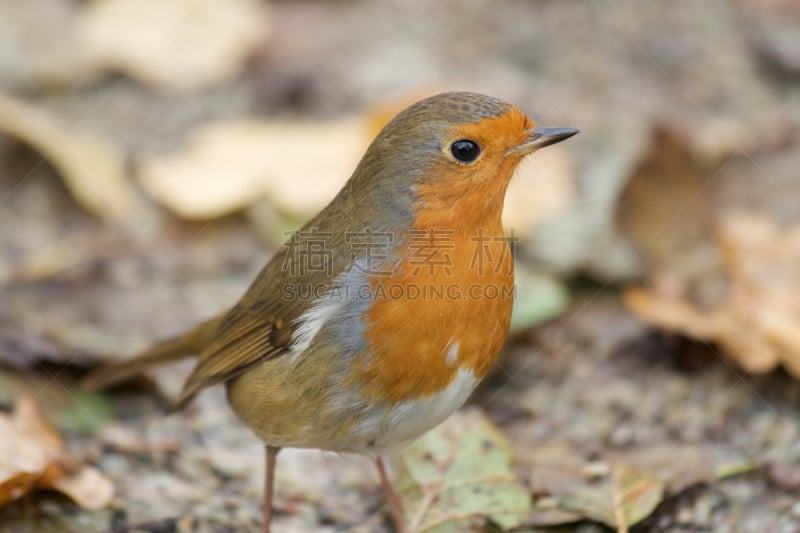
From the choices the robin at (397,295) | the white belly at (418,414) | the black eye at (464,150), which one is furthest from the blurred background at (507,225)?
the black eye at (464,150)

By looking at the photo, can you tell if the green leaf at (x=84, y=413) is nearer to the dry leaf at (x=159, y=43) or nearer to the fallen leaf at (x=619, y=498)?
the fallen leaf at (x=619, y=498)

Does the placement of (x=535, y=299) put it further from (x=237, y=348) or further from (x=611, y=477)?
(x=237, y=348)

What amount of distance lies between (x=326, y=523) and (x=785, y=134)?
142 inches

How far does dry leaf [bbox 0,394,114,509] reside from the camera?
327 cm

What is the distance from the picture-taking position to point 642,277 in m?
4.80

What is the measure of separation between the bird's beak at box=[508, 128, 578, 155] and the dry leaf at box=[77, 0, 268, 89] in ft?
11.4

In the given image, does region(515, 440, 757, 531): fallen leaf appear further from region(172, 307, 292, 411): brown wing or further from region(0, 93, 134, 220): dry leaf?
region(0, 93, 134, 220): dry leaf

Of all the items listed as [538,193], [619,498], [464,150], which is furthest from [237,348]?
[538,193]

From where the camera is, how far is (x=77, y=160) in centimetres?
542

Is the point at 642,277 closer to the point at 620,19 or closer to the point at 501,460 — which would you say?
the point at 501,460

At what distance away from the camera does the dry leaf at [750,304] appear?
4.14 metres

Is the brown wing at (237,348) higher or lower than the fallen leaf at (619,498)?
higher

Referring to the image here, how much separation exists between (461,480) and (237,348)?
0.94m

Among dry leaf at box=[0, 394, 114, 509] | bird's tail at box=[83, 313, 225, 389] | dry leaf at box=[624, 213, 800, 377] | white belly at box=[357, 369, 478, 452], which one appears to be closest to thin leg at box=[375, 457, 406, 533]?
white belly at box=[357, 369, 478, 452]
